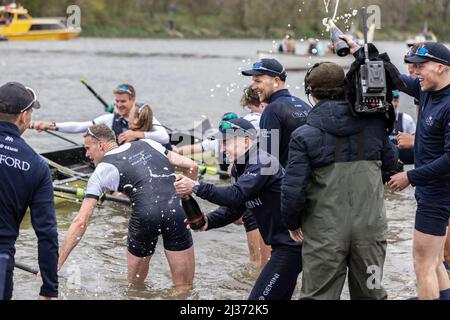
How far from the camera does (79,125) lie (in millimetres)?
11469

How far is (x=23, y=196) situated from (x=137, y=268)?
8.75 ft

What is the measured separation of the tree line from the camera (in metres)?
62.7

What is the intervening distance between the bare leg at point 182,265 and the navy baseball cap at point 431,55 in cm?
266

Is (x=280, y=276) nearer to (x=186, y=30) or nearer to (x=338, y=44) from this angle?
(x=338, y=44)

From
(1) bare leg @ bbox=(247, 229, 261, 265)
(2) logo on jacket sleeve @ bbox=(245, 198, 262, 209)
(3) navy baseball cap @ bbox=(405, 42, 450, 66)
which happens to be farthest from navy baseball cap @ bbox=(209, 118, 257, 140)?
(1) bare leg @ bbox=(247, 229, 261, 265)

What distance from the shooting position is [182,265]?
23.0 feet

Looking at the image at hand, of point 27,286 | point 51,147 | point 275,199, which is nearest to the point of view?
point 275,199

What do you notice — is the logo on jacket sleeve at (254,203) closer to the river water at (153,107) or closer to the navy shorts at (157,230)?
the navy shorts at (157,230)

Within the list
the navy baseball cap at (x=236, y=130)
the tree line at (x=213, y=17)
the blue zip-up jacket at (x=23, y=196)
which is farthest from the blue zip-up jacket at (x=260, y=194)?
the tree line at (x=213, y=17)

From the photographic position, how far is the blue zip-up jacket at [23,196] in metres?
4.57

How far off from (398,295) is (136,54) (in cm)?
5590

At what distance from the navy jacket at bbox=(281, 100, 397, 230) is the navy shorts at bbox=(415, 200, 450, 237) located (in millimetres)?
1222
